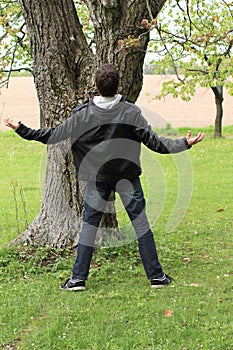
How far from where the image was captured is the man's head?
498 centimetres

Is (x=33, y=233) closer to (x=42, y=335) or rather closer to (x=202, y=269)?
(x=202, y=269)

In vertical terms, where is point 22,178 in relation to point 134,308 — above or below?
below

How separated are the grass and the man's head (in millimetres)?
1479

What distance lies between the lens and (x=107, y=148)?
512cm

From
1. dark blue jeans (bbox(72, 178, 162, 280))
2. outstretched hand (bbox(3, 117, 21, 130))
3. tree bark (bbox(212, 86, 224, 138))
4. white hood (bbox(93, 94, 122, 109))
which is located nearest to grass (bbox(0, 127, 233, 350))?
dark blue jeans (bbox(72, 178, 162, 280))

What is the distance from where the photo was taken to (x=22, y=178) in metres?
13.4

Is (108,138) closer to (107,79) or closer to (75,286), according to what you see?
(107,79)

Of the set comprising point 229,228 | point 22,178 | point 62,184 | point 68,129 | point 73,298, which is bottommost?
point 22,178

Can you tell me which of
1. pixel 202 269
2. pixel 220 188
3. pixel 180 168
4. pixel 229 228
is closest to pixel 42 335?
pixel 202 269

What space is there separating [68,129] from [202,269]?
6.81ft

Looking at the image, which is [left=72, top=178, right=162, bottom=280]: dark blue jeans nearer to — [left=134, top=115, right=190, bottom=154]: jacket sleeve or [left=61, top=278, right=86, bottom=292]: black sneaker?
[left=61, top=278, right=86, bottom=292]: black sneaker

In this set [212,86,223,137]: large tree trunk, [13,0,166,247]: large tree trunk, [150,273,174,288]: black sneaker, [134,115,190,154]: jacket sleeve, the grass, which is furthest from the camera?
[212,86,223,137]: large tree trunk

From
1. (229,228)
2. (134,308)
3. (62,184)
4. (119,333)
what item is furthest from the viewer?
(229,228)

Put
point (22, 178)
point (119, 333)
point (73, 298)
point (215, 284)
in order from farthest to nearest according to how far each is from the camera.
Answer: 1. point (22, 178)
2. point (215, 284)
3. point (73, 298)
4. point (119, 333)
